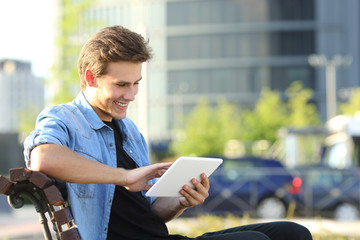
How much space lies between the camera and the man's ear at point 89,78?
283cm

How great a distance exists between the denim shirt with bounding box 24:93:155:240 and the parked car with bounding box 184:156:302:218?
13181 millimetres

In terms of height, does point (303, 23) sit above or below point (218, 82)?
above

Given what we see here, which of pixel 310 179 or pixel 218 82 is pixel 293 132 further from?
pixel 218 82

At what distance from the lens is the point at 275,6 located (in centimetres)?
6794

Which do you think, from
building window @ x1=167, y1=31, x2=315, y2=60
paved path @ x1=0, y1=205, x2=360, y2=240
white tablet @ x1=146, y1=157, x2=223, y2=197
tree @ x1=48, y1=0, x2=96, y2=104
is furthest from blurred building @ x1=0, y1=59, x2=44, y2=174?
white tablet @ x1=146, y1=157, x2=223, y2=197

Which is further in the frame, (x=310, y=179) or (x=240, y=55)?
(x=240, y=55)

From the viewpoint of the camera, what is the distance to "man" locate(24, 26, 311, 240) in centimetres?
259

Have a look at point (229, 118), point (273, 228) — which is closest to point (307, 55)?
point (229, 118)

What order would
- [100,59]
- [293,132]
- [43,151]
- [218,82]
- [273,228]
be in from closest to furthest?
[43,151]
[100,59]
[273,228]
[293,132]
[218,82]

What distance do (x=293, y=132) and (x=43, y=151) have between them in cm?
2234

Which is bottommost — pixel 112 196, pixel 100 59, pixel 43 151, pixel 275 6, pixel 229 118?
pixel 229 118

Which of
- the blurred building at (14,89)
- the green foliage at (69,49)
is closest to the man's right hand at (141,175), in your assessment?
the green foliage at (69,49)

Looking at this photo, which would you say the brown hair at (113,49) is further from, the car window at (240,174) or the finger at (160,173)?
the car window at (240,174)

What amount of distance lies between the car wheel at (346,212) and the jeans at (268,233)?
44.0 ft
